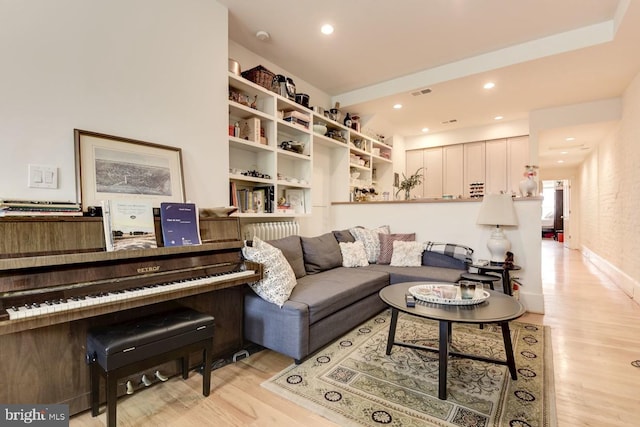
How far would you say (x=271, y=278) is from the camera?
2.26 metres

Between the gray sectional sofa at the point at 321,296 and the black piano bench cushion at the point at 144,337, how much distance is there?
1.80 ft

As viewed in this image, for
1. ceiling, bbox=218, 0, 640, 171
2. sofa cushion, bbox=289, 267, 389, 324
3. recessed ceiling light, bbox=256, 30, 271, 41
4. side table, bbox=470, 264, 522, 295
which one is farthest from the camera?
recessed ceiling light, bbox=256, 30, 271, 41

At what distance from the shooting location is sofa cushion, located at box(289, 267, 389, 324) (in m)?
2.29

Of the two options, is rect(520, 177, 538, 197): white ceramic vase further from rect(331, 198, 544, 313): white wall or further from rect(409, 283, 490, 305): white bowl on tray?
rect(409, 283, 490, 305): white bowl on tray

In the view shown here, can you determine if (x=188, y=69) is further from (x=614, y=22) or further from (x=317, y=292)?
(x=614, y=22)

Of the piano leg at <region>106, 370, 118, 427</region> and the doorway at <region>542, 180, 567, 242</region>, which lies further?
the doorway at <region>542, 180, 567, 242</region>

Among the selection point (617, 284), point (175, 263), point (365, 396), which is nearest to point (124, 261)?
point (175, 263)

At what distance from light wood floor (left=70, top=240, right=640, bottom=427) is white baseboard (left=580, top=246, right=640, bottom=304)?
992 millimetres

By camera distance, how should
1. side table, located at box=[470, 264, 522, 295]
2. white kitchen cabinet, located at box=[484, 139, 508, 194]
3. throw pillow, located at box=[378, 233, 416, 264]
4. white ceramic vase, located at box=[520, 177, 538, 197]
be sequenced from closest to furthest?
side table, located at box=[470, 264, 522, 295]
white ceramic vase, located at box=[520, 177, 538, 197]
throw pillow, located at box=[378, 233, 416, 264]
white kitchen cabinet, located at box=[484, 139, 508, 194]

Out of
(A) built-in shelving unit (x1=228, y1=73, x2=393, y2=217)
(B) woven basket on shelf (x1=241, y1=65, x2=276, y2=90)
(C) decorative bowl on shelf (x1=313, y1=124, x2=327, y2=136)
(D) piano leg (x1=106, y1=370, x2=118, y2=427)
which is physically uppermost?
(B) woven basket on shelf (x1=241, y1=65, x2=276, y2=90)

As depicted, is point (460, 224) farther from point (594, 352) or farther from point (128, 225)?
point (128, 225)

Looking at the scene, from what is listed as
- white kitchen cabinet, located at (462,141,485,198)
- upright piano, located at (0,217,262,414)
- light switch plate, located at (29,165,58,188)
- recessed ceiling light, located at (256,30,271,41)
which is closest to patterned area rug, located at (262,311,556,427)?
upright piano, located at (0,217,262,414)

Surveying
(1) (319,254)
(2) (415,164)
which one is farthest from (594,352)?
(2) (415,164)

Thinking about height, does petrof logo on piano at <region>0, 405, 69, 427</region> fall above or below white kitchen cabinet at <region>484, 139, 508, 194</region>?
below
